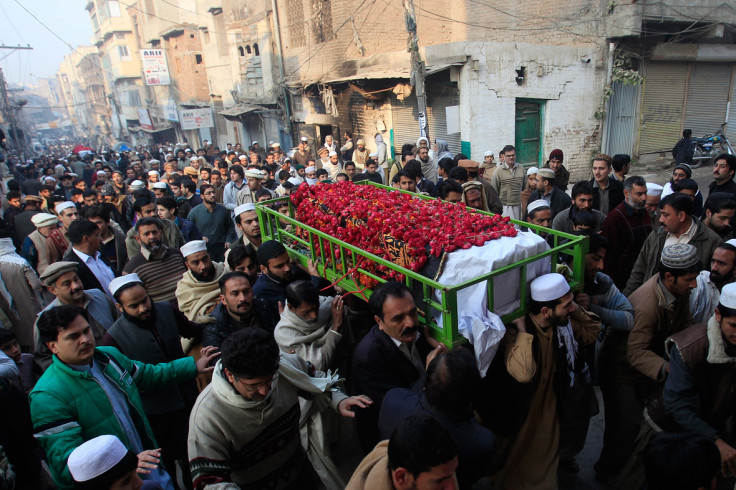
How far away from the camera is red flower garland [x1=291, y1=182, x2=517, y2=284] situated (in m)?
3.26

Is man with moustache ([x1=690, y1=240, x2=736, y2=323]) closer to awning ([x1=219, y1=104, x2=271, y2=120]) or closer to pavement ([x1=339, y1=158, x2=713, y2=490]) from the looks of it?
pavement ([x1=339, y1=158, x2=713, y2=490])

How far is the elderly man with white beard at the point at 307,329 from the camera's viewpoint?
123 inches

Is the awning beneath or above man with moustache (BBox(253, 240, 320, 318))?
above

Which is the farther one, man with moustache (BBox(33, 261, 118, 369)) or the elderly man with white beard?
man with moustache (BBox(33, 261, 118, 369))

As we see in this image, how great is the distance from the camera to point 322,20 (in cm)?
1784

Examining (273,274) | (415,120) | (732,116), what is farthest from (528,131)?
(273,274)

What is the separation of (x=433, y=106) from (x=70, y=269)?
12.8m

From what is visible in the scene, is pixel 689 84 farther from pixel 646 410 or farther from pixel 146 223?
pixel 146 223

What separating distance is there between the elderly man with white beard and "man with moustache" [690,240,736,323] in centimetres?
261

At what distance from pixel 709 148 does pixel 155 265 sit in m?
16.7

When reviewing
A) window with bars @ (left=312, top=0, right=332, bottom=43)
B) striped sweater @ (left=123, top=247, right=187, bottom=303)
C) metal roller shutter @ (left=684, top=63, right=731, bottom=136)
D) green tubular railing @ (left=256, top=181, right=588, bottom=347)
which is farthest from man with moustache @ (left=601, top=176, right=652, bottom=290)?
window with bars @ (left=312, top=0, right=332, bottom=43)

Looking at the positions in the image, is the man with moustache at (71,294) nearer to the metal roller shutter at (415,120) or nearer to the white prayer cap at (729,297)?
the white prayer cap at (729,297)

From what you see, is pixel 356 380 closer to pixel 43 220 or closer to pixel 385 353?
pixel 385 353

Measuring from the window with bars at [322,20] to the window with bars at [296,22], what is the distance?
0.76 m
